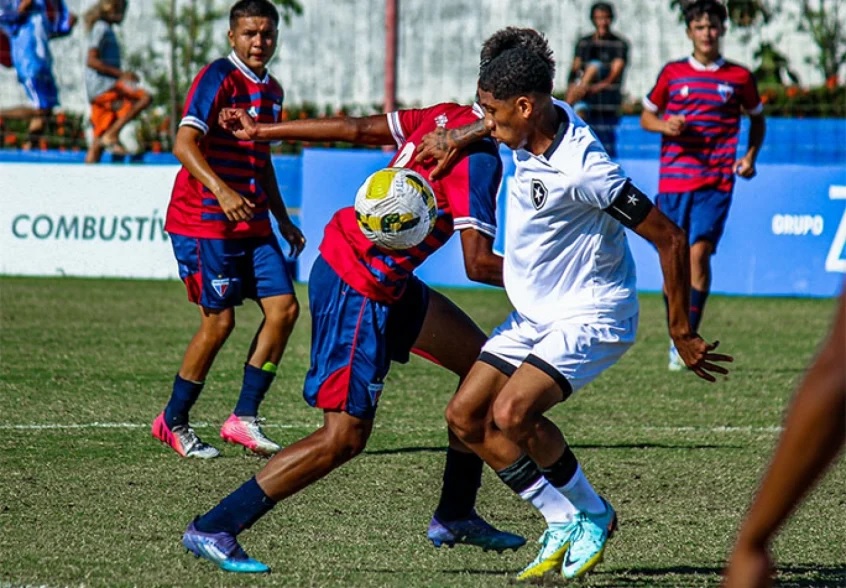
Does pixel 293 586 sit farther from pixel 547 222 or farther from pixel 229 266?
pixel 229 266

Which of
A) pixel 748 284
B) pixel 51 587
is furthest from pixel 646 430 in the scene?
pixel 748 284

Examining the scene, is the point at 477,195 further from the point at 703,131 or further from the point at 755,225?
the point at 755,225

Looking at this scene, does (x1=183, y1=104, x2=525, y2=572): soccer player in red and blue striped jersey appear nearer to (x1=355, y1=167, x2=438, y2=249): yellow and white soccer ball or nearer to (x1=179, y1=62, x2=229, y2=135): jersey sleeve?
(x1=355, y1=167, x2=438, y2=249): yellow and white soccer ball

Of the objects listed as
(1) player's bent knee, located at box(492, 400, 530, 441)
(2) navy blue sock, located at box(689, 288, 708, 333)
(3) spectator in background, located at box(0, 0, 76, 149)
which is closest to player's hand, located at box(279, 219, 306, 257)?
(1) player's bent knee, located at box(492, 400, 530, 441)

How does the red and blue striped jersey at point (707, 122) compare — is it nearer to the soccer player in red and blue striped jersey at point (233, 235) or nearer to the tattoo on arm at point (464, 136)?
the soccer player in red and blue striped jersey at point (233, 235)

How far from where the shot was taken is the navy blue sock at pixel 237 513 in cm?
512

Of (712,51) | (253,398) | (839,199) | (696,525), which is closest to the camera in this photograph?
(696,525)

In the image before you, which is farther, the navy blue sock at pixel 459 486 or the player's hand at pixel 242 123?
the player's hand at pixel 242 123

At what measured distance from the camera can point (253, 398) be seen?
25.3 feet

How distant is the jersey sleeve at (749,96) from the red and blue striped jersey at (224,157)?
4.31 m

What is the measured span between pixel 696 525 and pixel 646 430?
2210 millimetres

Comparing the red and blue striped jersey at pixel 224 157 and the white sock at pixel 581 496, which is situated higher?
the red and blue striped jersey at pixel 224 157

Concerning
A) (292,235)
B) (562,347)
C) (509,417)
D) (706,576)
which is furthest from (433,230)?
(292,235)

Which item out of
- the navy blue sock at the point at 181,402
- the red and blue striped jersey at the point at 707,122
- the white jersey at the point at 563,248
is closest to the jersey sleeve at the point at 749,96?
the red and blue striped jersey at the point at 707,122
